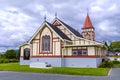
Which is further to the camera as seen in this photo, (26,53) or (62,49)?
(26,53)

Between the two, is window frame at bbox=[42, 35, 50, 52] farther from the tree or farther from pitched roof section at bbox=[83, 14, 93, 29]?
the tree

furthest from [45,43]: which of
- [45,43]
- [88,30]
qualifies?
[88,30]

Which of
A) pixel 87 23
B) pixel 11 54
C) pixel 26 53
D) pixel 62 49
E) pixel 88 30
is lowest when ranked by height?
pixel 11 54

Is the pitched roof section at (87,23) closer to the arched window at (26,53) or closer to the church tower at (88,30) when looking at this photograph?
the church tower at (88,30)

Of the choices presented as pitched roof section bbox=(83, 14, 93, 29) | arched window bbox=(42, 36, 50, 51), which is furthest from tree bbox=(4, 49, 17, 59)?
arched window bbox=(42, 36, 50, 51)

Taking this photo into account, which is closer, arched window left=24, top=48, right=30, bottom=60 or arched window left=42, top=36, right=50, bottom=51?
arched window left=42, top=36, right=50, bottom=51

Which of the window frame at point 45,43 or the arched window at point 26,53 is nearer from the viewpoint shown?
the window frame at point 45,43

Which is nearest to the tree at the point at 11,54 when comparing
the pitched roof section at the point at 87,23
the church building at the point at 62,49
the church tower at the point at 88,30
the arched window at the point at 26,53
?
the arched window at the point at 26,53

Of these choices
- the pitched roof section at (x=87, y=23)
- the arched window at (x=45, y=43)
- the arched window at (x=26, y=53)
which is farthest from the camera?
the pitched roof section at (x=87, y=23)

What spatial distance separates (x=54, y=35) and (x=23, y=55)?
8531 mm

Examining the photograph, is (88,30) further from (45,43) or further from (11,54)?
(11,54)

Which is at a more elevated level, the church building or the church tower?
the church tower

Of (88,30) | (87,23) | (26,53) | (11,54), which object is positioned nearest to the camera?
(26,53)

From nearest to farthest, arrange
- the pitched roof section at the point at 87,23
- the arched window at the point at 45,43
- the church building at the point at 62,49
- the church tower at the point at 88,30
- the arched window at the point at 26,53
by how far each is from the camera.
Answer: the church building at the point at 62,49, the arched window at the point at 45,43, the arched window at the point at 26,53, the church tower at the point at 88,30, the pitched roof section at the point at 87,23
